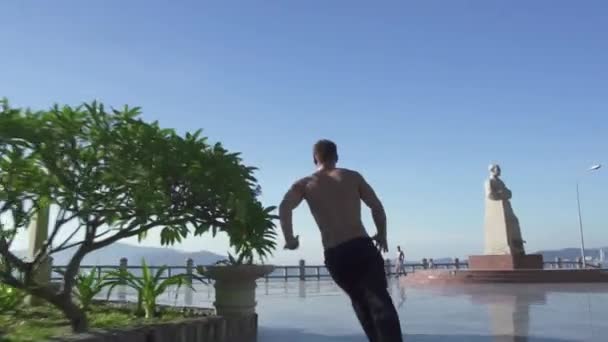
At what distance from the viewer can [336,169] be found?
3312 millimetres

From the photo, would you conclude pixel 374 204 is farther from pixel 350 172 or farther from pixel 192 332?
pixel 192 332

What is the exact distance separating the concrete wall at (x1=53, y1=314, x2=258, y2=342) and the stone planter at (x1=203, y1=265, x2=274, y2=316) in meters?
0.15

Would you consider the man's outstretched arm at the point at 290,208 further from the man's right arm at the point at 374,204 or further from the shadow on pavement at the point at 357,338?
the shadow on pavement at the point at 357,338

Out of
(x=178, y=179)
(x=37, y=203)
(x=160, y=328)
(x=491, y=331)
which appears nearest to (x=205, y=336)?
(x=160, y=328)

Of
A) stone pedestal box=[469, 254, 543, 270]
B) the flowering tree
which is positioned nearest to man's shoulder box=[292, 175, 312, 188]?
A: the flowering tree

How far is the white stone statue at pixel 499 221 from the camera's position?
19.8 meters

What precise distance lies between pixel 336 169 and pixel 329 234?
1.37 feet

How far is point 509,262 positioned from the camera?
1922cm

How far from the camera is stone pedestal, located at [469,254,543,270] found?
19.2 metres

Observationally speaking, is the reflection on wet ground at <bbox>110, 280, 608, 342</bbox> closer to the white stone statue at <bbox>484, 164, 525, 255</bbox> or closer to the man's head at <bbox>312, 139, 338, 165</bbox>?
the man's head at <bbox>312, 139, 338, 165</bbox>

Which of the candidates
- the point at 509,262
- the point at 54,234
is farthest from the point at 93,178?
the point at 509,262

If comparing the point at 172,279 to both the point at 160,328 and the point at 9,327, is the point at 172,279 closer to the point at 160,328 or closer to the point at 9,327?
the point at 160,328

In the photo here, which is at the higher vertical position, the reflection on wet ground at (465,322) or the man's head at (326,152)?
the man's head at (326,152)

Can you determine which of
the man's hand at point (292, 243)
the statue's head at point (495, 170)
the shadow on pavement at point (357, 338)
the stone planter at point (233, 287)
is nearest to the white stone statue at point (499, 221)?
the statue's head at point (495, 170)
